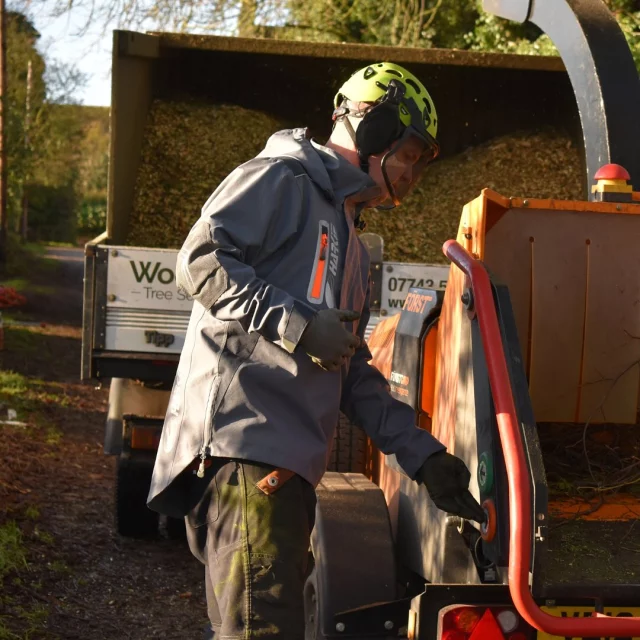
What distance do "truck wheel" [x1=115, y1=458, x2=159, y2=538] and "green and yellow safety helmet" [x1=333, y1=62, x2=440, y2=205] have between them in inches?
115

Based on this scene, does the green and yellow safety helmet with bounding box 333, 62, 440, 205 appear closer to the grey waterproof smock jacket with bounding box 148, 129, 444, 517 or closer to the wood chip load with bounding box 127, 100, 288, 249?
the grey waterproof smock jacket with bounding box 148, 129, 444, 517

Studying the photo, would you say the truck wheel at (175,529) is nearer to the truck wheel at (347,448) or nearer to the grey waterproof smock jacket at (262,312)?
the truck wheel at (347,448)

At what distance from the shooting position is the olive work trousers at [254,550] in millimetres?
2479

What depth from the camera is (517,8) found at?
476 centimetres

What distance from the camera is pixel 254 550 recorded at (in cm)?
249

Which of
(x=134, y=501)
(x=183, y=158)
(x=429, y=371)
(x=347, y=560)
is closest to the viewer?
(x=347, y=560)

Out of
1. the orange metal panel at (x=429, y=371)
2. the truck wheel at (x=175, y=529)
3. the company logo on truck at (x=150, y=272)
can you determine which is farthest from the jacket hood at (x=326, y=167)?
the truck wheel at (x=175, y=529)

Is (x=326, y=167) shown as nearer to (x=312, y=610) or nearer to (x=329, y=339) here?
(x=329, y=339)

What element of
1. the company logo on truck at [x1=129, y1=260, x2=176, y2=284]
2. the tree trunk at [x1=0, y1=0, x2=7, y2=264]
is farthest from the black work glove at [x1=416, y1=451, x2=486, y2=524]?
the tree trunk at [x1=0, y1=0, x2=7, y2=264]

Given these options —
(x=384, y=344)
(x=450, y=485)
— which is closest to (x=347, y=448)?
(x=384, y=344)

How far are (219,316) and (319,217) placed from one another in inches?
15.4

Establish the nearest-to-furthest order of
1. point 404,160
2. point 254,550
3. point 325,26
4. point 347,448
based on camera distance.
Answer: point 254,550
point 404,160
point 347,448
point 325,26

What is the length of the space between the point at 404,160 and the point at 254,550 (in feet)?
3.94

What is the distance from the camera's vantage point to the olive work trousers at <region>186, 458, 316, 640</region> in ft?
8.13
